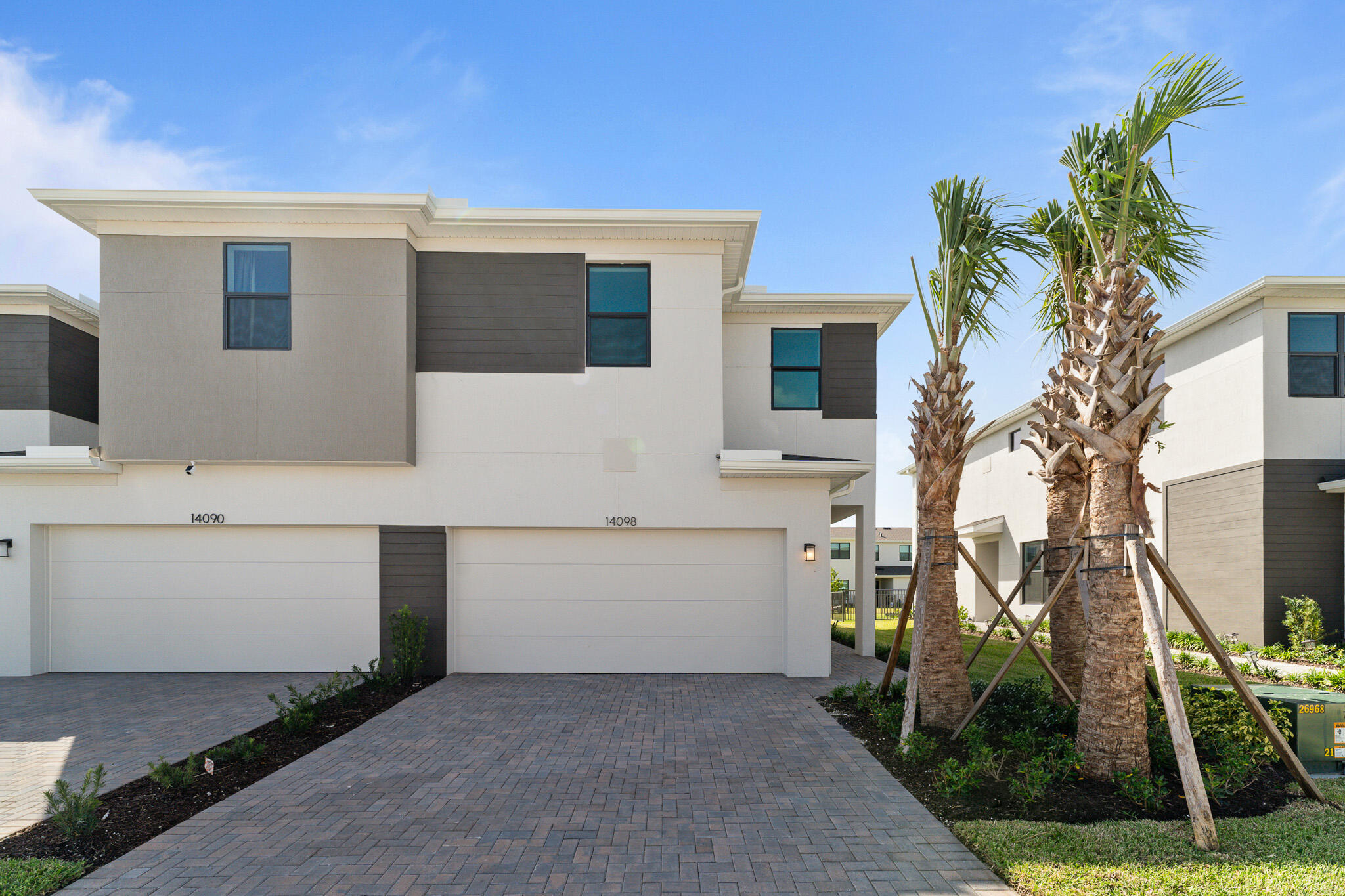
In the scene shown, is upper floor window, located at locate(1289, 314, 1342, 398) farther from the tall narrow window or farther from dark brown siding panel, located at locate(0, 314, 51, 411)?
dark brown siding panel, located at locate(0, 314, 51, 411)

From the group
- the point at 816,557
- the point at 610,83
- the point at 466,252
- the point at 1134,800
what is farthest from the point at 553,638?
the point at 610,83

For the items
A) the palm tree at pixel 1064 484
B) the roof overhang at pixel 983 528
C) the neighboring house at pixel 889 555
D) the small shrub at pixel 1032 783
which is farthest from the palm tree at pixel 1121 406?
the neighboring house at pixel 889 555

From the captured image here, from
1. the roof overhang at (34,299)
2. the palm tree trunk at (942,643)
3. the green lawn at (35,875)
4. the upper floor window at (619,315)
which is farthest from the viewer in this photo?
the roof overhang at (34,299)

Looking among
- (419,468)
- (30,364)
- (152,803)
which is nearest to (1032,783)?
(152,803)

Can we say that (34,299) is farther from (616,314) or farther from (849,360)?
(849,360)

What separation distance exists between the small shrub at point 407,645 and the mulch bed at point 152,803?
1.96 meters

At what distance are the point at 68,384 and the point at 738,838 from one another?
14.3m

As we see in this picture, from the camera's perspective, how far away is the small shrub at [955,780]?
5.60 meters

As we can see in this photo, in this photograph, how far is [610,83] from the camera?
11297 millimetres

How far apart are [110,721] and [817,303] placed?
11.9 metres

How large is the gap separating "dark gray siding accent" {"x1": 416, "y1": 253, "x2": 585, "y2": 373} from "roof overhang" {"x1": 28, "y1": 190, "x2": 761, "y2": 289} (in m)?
0.46

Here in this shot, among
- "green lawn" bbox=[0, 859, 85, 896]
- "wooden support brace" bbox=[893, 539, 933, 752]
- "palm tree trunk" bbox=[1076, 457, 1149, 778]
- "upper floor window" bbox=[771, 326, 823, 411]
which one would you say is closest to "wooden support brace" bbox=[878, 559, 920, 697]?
"wooden support brace" bbox=[893, 539, 933, 752]

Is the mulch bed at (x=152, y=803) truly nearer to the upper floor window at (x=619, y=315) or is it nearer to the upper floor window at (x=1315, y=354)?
the upper floor window at (x=619, y=315)

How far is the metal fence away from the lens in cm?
2170
